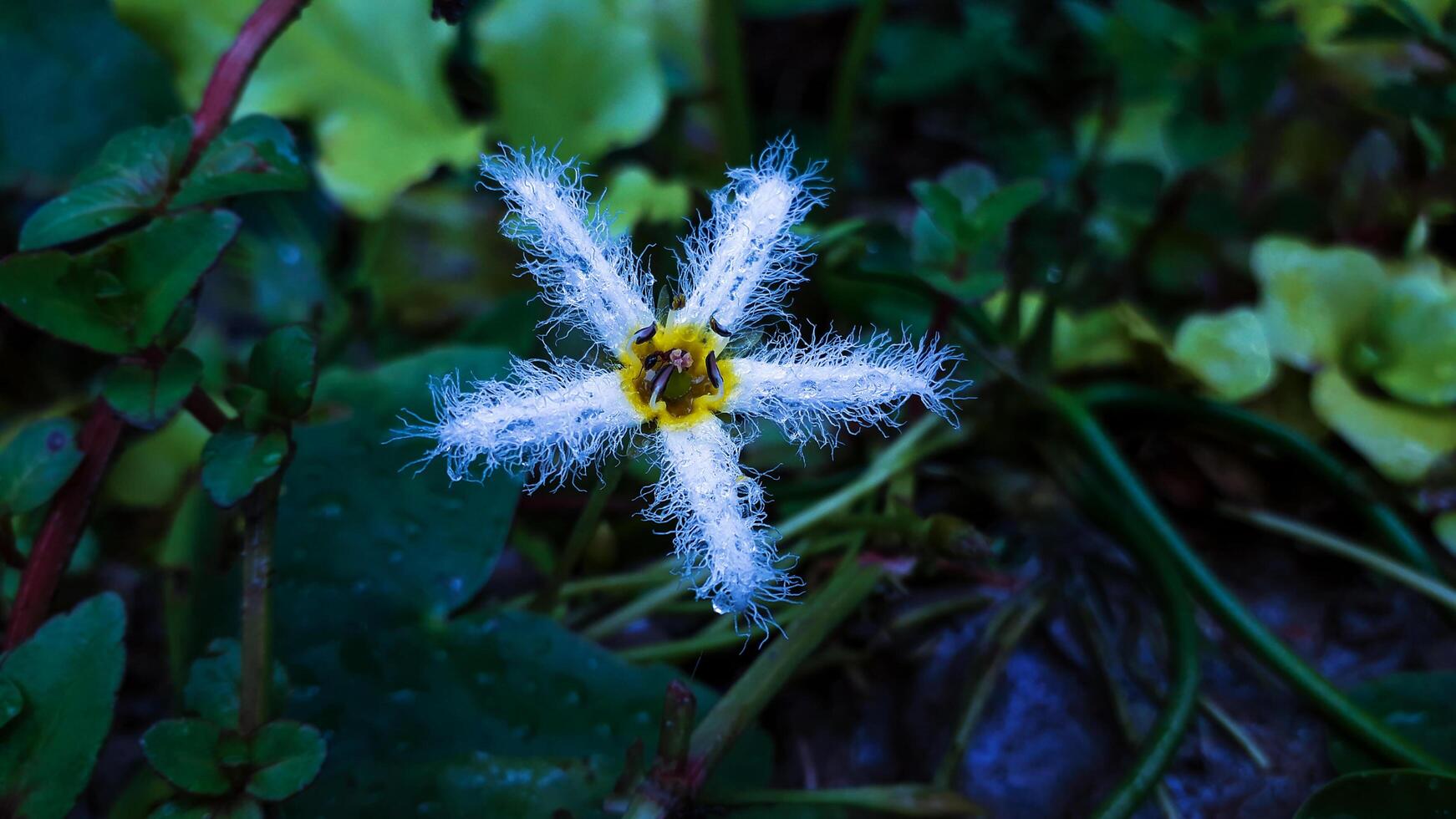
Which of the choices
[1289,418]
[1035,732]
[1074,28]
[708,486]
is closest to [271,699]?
[708,486]

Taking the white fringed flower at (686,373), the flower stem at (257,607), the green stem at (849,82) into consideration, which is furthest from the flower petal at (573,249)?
the green stem at (849,82)

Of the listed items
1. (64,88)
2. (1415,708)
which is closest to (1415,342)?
(1415,708)

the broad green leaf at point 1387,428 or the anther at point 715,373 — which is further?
the broad green leaf at point 1387,428

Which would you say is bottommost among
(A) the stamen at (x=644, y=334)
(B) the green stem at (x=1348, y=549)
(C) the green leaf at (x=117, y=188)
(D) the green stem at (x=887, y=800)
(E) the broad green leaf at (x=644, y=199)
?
(D) the green stem at (x=887, y=800)

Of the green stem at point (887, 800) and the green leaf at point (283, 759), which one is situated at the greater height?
the green leaf at point (283, 759)

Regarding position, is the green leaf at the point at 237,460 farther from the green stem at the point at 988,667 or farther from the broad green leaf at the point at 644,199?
the green stem at the point at 988,667

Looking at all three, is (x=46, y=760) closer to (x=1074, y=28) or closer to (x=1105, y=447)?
(x=1105, y=447)

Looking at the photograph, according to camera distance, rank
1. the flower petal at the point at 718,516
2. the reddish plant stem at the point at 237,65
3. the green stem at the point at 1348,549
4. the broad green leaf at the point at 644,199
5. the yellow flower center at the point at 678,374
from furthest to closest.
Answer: the broad green leaf at the point at 644,199 → the green stem at the point at 1348,549 → the reddish plant stem at the point at 237,65 → the yellow flower center at the point at 678,374 → the flower petal at the point at 718,516
